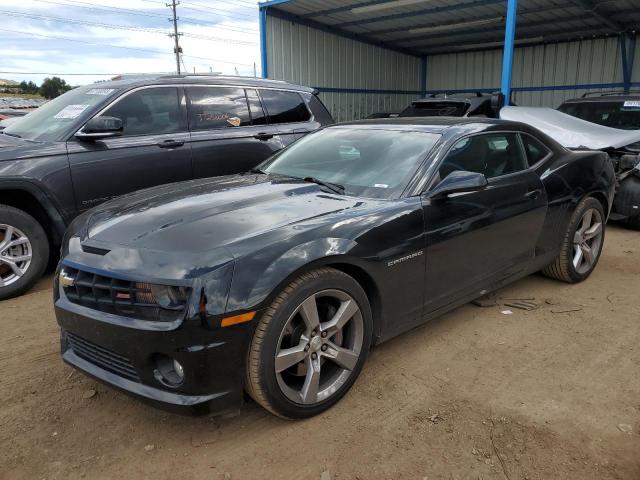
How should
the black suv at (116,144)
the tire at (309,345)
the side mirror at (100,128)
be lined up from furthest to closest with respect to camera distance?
the side mirror at (100,128) → the black suv at (116,144) → the tire at (309,345)

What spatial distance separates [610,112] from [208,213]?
7.57 meters

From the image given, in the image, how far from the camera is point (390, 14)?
13117 mm

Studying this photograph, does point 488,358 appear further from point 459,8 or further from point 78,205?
point 459,8

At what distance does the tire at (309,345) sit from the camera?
2.40 metres

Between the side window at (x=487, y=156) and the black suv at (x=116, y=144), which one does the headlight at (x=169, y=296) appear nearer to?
the side window at (x=487, y=156)

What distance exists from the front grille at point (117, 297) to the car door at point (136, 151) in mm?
2325

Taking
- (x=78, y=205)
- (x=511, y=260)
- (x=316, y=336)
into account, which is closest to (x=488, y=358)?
(x=511, y=260)

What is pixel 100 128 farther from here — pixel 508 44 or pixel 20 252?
pixel 508 44

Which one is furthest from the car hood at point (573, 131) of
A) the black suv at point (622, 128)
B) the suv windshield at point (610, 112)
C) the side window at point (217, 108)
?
the side window at point (217, 108)

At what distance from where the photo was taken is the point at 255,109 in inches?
232

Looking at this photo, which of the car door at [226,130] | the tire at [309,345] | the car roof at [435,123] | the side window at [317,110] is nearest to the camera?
the tire at [309,345]

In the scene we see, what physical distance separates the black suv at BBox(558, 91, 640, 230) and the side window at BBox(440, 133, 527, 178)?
11.2 feet

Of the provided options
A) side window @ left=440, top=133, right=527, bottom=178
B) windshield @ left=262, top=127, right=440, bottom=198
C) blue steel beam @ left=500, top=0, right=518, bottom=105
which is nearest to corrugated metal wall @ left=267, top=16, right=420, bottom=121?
blue steel beam @ left=500, top=0, right=518, bottom=105

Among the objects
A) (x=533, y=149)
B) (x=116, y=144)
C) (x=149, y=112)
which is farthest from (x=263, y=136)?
(x=533, y=149)
